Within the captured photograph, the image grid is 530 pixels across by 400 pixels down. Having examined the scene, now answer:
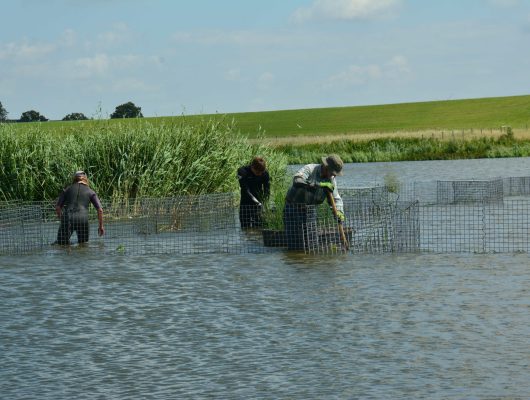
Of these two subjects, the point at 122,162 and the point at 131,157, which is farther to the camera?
the point at 131,157

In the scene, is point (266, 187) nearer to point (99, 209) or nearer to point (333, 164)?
point (99, 209)

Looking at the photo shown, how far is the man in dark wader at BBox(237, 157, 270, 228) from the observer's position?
2212 cm

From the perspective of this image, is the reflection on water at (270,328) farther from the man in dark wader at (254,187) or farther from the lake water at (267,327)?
the man in dark wader at (254,187)

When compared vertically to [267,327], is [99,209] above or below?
above

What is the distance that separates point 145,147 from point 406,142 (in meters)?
39.2

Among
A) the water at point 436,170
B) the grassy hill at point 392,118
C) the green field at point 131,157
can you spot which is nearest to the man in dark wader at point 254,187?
the green field at point 131,157

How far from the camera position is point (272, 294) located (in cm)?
1480

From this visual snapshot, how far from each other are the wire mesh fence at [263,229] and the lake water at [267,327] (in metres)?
0.58

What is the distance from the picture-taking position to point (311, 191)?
1800cm

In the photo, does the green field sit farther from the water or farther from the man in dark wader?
the water

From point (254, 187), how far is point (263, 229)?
195 centimetres

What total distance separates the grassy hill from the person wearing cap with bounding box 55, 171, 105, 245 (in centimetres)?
6983

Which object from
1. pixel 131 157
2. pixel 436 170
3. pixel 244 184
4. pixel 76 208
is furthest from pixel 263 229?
pixel 436 170

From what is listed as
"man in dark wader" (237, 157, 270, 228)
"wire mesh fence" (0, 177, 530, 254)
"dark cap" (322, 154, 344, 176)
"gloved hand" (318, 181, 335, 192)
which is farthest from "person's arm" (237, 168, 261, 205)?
"dark cap" (322, 154, 344, 176)
